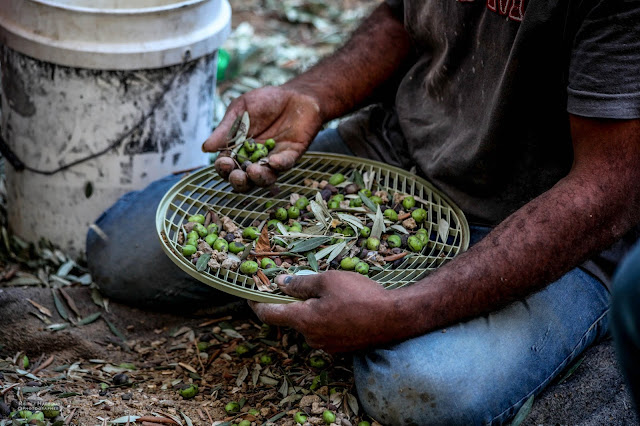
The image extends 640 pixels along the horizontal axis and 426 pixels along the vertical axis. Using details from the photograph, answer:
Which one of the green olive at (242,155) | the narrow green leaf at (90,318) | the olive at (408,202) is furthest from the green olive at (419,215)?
the narrow green leaf at (90,318)

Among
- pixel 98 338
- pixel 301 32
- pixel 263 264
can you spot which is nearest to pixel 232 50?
pixel 301 32

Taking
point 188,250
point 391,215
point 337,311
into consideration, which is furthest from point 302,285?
point 391,215

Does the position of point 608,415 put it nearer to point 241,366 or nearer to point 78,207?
point 241,366

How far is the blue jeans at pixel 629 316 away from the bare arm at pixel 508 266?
1.71ft

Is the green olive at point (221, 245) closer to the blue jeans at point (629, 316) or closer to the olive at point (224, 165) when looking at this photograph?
the olive at point (224, 165)

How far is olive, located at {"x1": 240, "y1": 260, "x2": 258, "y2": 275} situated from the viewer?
183 cm

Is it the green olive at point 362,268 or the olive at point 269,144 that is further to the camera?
the olive at point 269,144

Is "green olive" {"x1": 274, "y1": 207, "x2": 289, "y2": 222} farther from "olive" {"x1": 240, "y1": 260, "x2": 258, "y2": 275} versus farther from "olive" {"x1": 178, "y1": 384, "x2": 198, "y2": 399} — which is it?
"olive" {"x1": 178, "y1": 384, "x2": 198, "y2": 399}

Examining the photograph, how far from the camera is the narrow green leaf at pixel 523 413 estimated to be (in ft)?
6.06

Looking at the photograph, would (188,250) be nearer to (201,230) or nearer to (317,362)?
(201,230)

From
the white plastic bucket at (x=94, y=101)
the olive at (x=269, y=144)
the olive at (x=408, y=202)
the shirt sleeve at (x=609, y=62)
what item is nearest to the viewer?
A: the shirt sleeve at (x=609, y=62)

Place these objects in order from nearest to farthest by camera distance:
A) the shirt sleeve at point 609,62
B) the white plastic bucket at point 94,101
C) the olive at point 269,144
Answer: the shirt sleeve at point 609,62 → the olive at point 269,144 → the white plastic bucket at point 94,101

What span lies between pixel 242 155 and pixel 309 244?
359 mm

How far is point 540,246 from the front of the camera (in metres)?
1.71
